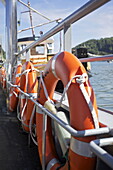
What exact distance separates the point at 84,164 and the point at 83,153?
0.20 feet

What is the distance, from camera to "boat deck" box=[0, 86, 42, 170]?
1.71 meters

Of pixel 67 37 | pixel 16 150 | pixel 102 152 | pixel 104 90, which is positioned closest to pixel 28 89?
pixel 16 150

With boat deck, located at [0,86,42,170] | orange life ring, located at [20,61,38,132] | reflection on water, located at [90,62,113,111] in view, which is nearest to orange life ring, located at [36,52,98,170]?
boat deck, located at [0,86,42,170]

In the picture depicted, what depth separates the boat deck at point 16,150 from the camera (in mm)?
1711

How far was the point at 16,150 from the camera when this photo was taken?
1.96m

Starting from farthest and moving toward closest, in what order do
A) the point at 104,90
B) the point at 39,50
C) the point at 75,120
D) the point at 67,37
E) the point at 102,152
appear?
the point at 39,50 → the point at 104,90 → the point at 67,37 → the point at 75,120 → the point at 102,152

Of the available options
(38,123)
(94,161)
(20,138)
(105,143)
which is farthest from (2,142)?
(105,143)

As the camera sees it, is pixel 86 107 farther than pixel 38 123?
No

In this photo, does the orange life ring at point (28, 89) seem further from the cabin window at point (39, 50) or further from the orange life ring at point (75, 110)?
the cabin window at point (39, 50)

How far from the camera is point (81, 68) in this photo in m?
1.28

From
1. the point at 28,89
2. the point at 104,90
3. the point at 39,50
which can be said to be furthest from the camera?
the point at 39,50

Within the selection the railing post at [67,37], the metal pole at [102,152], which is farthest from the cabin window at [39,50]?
the metal pole at [102,152]

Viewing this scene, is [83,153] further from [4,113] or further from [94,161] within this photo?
[4,113]

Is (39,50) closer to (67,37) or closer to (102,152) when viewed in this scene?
(67,37)
